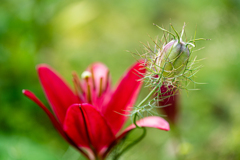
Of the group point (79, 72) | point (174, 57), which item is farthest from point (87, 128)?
point (79, 72)

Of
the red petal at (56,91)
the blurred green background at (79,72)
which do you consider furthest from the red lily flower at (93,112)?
the blurred green background at (79,72)

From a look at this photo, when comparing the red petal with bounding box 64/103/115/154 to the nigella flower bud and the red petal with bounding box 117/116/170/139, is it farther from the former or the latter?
the nigella flower bud

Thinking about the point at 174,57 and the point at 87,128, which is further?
the point at 87,128

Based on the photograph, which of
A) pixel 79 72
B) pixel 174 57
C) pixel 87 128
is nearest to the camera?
pixel 174 57

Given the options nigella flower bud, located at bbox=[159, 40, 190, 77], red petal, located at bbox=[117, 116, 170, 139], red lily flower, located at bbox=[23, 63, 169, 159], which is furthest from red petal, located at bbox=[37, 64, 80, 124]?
nigella flower bud, located at bbox=[159, 40, 190, 77]

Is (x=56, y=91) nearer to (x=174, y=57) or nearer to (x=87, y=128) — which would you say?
(x=87, y=128)

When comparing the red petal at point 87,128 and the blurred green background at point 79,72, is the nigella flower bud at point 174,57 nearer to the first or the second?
the red petal at point 87,128

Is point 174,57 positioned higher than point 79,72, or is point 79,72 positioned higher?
point 174,57

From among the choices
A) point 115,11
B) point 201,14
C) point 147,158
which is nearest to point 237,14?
point 201,14
